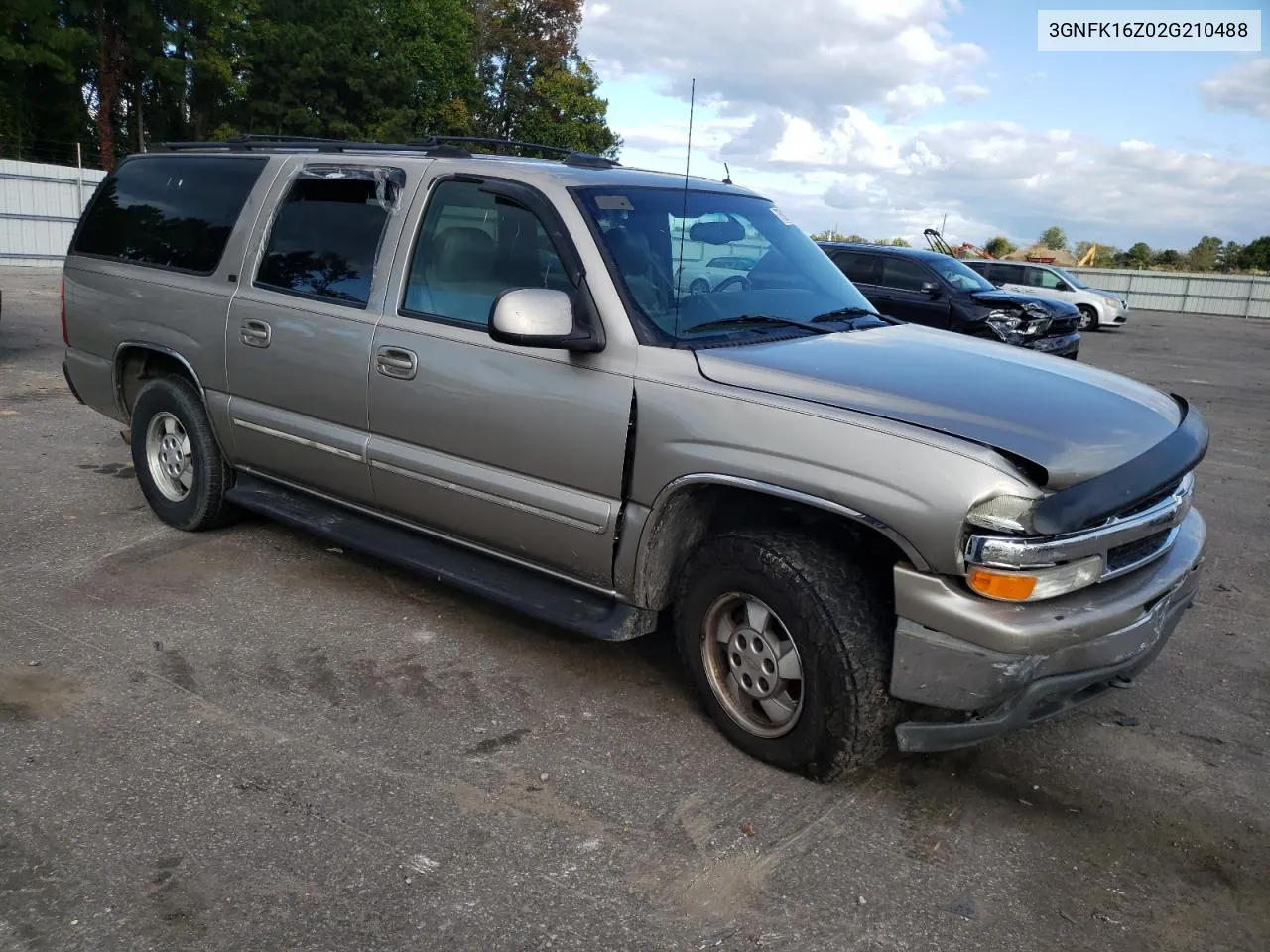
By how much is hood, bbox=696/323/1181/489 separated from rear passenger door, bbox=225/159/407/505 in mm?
1655

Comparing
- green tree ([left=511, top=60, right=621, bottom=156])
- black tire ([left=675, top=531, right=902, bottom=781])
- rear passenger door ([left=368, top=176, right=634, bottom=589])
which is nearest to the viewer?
black tire ([left=675, top=531, right=902, bottom=781])

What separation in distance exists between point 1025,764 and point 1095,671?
2.17ft

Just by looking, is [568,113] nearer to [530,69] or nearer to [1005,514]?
[530,69]

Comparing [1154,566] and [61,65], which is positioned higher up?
[61,65]

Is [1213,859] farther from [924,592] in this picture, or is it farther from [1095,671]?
[924,592]

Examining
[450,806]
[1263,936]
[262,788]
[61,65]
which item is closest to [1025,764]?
[1263,936]

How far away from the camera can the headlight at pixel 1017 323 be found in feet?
44.2

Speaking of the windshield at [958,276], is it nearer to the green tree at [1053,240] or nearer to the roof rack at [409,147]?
the roof rack at [409,147]

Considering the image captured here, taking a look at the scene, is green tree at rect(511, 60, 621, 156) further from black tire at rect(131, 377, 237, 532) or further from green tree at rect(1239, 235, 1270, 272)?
black tire at rect(131, 377, 237, 532)

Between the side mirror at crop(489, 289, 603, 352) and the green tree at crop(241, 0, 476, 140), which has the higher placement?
the green tree at crop(241, 0, 476, 140)

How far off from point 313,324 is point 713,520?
6.66ft

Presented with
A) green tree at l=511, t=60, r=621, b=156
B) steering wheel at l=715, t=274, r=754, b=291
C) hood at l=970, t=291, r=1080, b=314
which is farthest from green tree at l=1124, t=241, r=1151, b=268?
steering wheel at l=715, t=274, r=754, b=291

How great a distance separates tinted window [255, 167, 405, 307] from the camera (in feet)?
14.8

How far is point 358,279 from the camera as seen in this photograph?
4.53 metres
